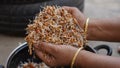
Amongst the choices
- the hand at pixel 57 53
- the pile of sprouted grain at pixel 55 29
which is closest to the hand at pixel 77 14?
the pile of sprouted grain at pixel 55 29

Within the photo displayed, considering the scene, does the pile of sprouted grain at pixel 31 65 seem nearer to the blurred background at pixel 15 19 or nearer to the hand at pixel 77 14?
the hand at pixel 77 14

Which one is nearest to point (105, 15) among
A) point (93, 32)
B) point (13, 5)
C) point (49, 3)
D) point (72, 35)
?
point (49, 3)

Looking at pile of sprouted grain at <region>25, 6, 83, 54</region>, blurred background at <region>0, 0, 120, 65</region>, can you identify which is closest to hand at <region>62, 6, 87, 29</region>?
pile of sprouted grain at <region>25, 6, 83, 54</region>

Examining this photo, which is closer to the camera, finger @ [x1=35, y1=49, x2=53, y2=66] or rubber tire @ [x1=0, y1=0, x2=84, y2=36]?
finger @ [x1=35, y1=49, x2=53, y2=66]

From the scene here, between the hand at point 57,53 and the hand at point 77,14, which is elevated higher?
the hand at point 77,14

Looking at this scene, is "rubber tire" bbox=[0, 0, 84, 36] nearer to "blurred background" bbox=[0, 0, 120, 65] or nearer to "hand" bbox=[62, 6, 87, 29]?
"blurred background" bbox=[0, 0, 120, 65]

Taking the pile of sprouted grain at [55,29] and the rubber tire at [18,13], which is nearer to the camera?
the pile of sprouted grain at [55,29]

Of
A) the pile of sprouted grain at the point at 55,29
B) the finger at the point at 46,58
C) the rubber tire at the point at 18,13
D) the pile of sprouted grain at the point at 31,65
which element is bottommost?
the pile of sprouted grain at the point at 31,65

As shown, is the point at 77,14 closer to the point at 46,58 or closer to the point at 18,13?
the point at 46,58
